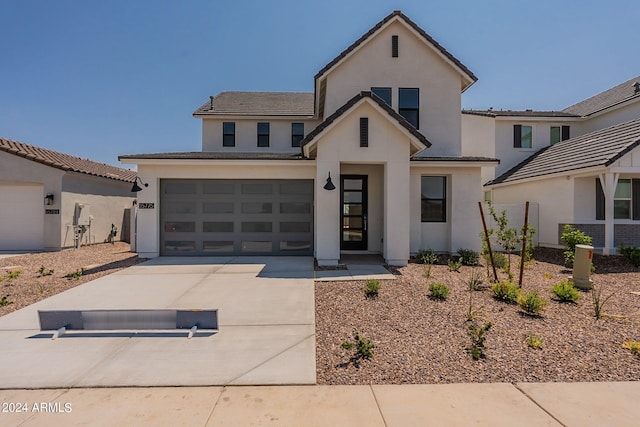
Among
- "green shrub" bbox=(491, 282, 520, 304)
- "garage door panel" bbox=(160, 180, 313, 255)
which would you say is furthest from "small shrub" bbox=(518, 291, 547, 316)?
"garage door panel" bbox=(160, 180, 313, 255)

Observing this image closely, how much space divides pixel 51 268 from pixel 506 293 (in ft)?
40.6

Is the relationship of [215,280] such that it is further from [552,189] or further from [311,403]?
[552,189]

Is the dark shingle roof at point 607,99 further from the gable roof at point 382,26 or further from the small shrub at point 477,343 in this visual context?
the small shrub at point 477,343

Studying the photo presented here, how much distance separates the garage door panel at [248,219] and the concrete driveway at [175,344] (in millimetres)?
3642

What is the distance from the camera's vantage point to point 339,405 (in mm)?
3098

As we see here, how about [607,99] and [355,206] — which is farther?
[607,99]

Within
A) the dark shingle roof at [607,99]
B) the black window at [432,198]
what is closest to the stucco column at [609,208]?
the black window at [432,198]

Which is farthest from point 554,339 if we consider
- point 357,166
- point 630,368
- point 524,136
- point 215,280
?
point 524,136

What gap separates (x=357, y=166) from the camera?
1119cm

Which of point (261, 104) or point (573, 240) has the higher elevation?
point (261, 104)

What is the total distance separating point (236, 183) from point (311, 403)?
883 cm

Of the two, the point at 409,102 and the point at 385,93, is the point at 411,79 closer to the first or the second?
the point at 409,102

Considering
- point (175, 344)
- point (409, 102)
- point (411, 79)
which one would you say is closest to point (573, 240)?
point (409, 102)

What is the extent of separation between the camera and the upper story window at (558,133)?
59.2 feet
